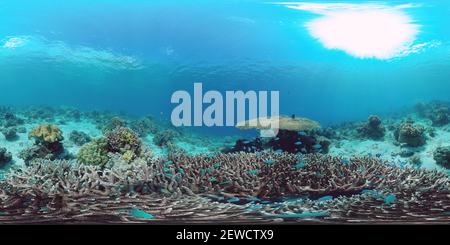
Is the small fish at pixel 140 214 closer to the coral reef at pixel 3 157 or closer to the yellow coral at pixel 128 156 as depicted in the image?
the yellow coral at pixel 128 156

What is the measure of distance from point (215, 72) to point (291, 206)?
40533mm

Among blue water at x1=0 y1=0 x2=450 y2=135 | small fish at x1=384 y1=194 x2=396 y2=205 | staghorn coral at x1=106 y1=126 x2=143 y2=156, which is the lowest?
small fish at x1=384 y1=194 x2=396 y2=205

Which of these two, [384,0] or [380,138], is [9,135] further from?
[384,0]

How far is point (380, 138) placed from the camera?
491 inches

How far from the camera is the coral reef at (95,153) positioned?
17.4 feet

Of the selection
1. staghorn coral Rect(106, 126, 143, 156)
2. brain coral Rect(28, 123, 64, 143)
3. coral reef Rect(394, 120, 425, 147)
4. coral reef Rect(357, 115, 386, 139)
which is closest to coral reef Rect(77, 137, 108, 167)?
staghorn coral Rect(106, 126, 143, 156)

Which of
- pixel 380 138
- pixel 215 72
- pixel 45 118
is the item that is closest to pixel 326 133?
pixel 380 138

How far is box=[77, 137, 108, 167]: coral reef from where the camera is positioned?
5.32m

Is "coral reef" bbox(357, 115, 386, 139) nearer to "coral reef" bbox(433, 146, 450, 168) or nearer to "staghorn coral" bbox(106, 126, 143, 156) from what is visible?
"coral reef" bbox(433, 146, 450, 168)

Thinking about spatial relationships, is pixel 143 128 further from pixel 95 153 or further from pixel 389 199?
pixel 389 199

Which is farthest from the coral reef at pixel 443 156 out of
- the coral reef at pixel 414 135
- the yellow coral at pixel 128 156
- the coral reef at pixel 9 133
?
the coral reef at pixel 9 133

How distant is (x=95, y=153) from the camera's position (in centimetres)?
551
